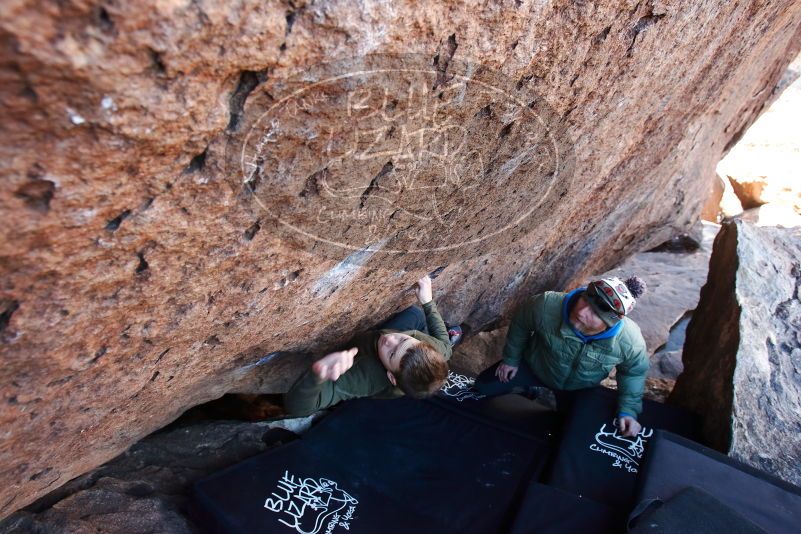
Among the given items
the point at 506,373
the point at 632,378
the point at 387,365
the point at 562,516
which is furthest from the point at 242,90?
the point at 506,373

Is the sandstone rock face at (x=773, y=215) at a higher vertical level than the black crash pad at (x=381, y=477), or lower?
higher

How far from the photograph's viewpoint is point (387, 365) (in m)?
3.36

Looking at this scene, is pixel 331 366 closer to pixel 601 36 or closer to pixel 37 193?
pixel 37 193

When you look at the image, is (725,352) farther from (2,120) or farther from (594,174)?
(2,120)

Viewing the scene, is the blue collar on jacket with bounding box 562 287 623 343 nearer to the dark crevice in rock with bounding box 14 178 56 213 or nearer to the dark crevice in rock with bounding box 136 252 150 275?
the dark crevice in rock with bounding box 136 252 150 275

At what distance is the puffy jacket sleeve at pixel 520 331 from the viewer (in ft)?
13.0

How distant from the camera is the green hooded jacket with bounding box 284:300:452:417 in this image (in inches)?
129

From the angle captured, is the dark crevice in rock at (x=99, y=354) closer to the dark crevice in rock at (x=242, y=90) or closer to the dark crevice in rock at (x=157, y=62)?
the dark crevice in rock at (x=242, y=90)

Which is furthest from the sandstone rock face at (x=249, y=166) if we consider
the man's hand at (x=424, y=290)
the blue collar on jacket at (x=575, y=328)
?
the blue collar on jacket at (x=575, y=328)

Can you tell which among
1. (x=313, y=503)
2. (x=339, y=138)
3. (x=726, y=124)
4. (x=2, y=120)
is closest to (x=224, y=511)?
(x=313, y=503)

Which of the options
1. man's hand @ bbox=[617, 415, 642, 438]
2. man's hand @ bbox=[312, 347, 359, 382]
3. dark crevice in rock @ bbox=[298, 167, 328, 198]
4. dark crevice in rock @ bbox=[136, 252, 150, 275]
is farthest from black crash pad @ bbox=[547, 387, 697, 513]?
dark crevice in rock @ bbox=[136, 252, 150, 275]

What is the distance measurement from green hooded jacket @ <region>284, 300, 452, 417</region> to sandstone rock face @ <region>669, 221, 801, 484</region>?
6.15ft

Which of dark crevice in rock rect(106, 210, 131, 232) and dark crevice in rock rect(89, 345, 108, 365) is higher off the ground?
dark crevice in rock rect(106, 210, 131, 232)

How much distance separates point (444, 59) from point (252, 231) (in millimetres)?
887
